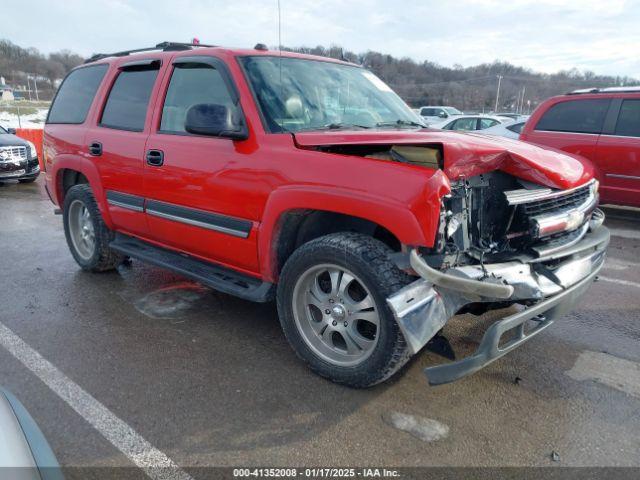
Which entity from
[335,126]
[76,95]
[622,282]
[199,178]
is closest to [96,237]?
[76,95]

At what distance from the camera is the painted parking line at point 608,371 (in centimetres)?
299

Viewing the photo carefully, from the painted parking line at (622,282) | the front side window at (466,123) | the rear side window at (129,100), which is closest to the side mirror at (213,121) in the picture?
the rear side window at (129,100)

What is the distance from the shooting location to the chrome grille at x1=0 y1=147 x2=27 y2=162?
416 inches

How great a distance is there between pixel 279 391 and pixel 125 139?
249 centimetres

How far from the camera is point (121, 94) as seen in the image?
4.38 m

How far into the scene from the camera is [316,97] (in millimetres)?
3520

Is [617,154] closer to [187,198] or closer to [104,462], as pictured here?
[187,198]

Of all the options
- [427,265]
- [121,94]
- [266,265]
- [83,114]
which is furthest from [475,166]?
[83,114]

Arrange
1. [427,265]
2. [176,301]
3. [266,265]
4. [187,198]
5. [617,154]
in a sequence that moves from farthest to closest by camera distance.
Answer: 1. [617,154]
2. [176,301]
3. [187,198]
4. [266,265]
5. [427,265]

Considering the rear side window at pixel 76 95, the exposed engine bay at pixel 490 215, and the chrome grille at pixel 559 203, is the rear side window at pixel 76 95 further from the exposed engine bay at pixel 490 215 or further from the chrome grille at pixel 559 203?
the chrome grille at pixel 559 203

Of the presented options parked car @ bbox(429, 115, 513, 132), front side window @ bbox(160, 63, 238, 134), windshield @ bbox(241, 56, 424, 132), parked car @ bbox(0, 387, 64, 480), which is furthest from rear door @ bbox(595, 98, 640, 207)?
parked car @ bbox(0, 387, 64, 480)

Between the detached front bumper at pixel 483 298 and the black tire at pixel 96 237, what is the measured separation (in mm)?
3346

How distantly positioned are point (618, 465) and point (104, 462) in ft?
7.96

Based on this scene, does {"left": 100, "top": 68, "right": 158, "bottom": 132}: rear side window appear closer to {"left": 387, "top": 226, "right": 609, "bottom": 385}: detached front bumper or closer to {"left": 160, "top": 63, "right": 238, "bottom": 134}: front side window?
{"left": 160, "top": 63, "right": 238, "bottom": 134}: front side window
